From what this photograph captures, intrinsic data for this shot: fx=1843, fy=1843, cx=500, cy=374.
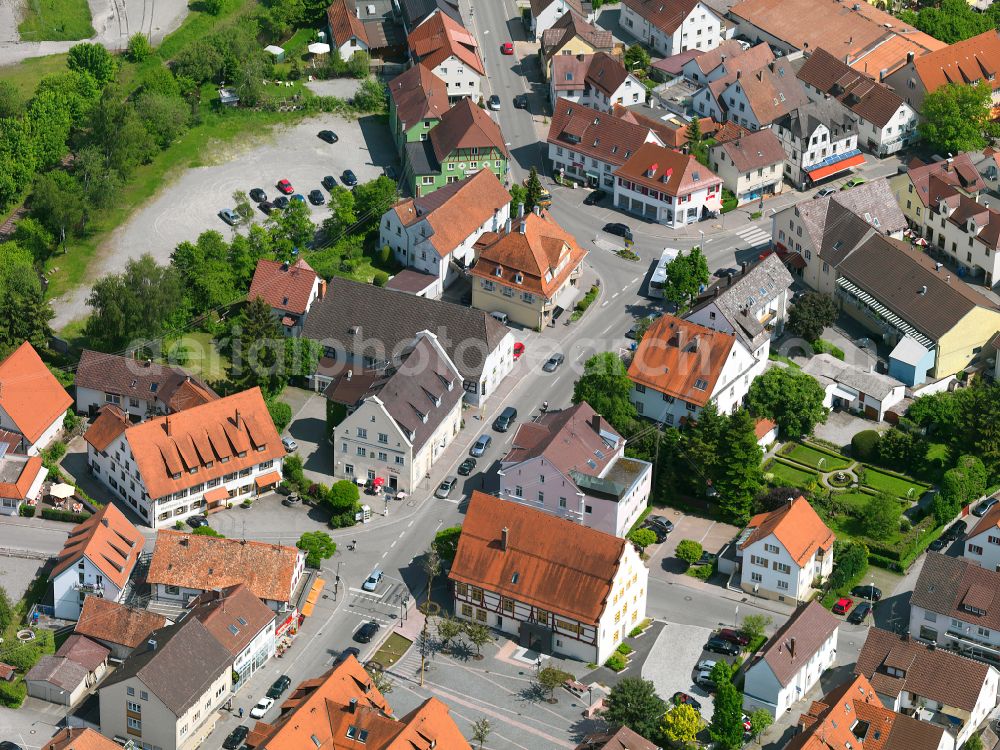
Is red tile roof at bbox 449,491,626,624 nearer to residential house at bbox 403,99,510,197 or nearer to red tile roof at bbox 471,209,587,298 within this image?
red tile roof at bbox 471,209,587,298

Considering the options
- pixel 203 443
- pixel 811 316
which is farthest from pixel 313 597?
pixel 811 316

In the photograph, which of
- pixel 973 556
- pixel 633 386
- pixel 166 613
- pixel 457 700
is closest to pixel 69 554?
pixel 166 613

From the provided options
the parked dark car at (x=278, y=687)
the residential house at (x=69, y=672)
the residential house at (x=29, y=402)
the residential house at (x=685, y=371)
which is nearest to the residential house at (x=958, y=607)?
the residential house at (x=685, y=371)

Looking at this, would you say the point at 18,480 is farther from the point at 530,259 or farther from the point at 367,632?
the point at 530,259

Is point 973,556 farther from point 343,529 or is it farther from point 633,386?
point 343,529

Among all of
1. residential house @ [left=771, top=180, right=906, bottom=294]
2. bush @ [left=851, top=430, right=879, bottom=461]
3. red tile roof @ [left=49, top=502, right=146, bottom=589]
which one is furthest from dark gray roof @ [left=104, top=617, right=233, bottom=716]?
residential house @ [left=771, top=180, right=906, bottom=294]

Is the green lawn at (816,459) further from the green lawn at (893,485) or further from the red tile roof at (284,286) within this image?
the red tile roof at (284,286)

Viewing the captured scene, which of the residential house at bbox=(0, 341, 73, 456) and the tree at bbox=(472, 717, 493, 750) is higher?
the residential house at bbox=(0, 341, 73, 456)
